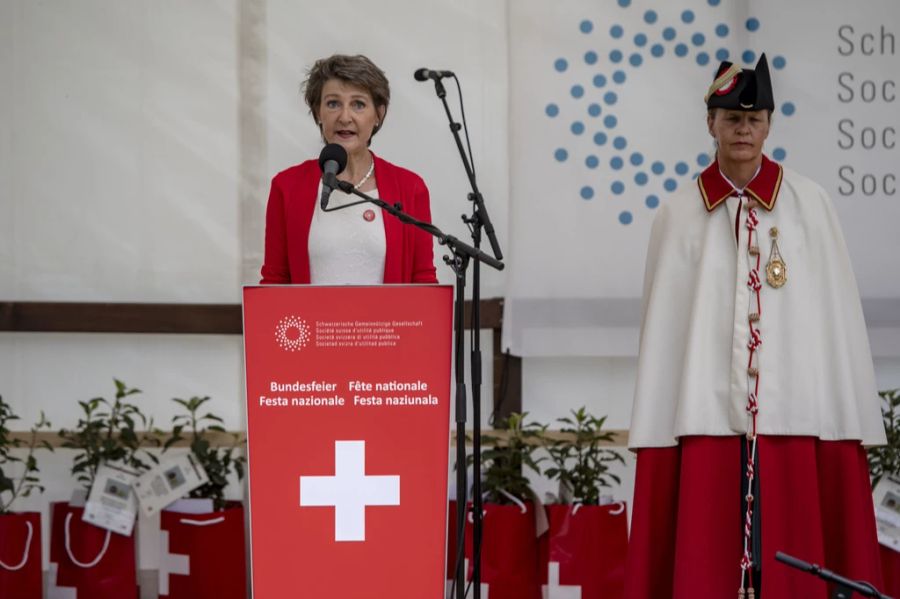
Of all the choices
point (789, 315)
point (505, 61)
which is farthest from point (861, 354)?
point (505, 61)

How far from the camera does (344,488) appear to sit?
2721 mm

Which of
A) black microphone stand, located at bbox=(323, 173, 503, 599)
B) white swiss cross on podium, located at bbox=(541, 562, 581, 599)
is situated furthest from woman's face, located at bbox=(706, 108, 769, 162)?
white swiss cross on podium, located at bbox=(541, 562, 581, 599)

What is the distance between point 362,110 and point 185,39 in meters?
1.59

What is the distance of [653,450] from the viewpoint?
304 cm

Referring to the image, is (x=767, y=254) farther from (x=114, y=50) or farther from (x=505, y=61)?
(x=114, y=50)

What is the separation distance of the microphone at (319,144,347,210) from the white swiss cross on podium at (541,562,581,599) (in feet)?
6.21

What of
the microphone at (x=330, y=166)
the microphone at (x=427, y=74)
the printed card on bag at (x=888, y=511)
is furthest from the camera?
the printed card on bag at (x=888, y=511)

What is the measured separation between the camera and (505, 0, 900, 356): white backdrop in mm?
4402

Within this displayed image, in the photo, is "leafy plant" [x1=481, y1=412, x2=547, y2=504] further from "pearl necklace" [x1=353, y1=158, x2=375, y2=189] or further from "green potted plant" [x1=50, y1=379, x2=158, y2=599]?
"pearl necklace" [x1=353, y1=158, x2=375, y2=189]

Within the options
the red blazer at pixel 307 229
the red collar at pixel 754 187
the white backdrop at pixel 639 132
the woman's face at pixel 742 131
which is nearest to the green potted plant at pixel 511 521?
the white backdrop at pixel 639 132

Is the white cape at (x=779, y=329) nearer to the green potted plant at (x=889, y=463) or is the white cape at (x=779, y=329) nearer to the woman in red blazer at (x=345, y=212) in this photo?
the woman in red blazer at (x=345, y=212)

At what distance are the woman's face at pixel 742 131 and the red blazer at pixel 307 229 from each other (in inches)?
33.0

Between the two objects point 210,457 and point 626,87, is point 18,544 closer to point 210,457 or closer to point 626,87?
point 210,457

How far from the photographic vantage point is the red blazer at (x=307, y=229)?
3221 millimetres
